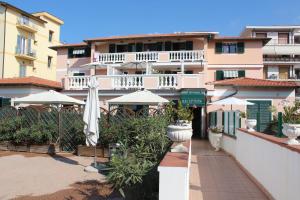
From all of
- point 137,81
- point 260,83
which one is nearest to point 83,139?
point 137,81

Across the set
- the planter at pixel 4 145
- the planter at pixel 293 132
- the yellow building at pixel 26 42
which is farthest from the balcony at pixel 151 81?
the yellow building at pixel 26 42

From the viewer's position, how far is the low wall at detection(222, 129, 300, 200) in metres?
5.95

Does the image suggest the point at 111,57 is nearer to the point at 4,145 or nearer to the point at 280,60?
the point at 4,145

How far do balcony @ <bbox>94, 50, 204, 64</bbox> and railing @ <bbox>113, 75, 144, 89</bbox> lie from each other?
4.76 m

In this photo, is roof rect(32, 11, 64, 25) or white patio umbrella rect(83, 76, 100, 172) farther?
roof rect(32, 11, 64, 25)

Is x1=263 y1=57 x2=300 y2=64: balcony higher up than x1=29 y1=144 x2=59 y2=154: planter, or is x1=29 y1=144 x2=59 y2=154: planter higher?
→ x1=263 y1=57 x2=300 y2=64: balcony

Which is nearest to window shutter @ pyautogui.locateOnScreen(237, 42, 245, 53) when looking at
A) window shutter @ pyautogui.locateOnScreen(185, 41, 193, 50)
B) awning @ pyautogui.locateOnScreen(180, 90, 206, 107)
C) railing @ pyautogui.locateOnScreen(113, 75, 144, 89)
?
window shutter @ pyautogui.locateOnScreen(185, 41, 193, 50)

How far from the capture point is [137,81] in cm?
2512

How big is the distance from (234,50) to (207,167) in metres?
21.5

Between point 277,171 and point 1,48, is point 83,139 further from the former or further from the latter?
point 1,48

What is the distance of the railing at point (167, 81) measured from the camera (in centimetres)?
2442

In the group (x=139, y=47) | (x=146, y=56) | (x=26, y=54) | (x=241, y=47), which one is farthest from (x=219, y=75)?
(x=26, y=54)

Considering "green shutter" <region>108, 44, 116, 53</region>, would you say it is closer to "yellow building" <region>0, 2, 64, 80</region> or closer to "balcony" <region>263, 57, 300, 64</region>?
"yellow building" <region>0, 2, 64, 80</region>

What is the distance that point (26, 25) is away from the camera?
142ft
